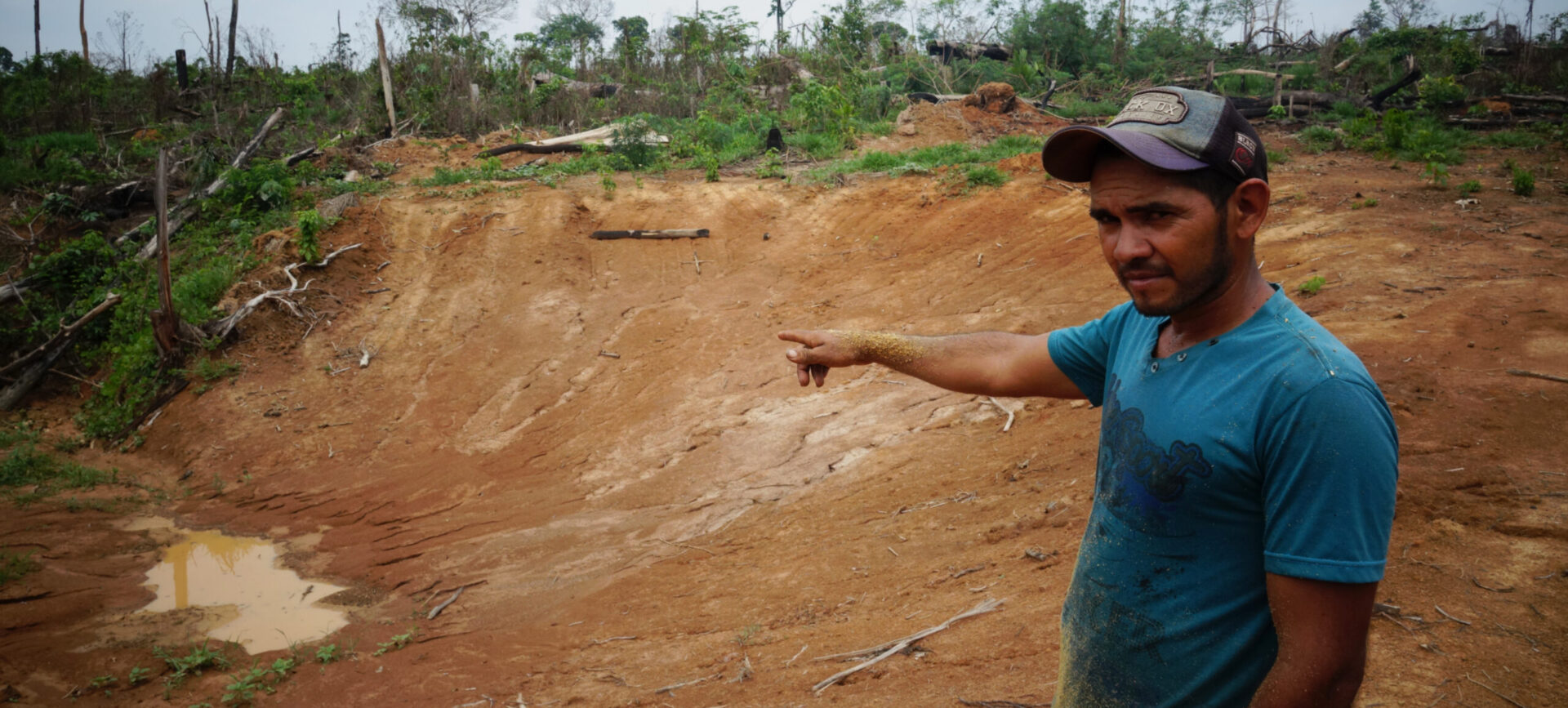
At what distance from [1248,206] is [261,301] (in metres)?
9.71

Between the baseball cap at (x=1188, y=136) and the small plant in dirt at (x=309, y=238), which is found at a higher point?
the baseball cap at (x=1188, y=136)

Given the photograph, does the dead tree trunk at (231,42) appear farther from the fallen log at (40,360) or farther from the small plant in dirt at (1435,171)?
the small plant in dirt at (1435,171)

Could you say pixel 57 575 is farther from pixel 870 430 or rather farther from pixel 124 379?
pixel 870 430

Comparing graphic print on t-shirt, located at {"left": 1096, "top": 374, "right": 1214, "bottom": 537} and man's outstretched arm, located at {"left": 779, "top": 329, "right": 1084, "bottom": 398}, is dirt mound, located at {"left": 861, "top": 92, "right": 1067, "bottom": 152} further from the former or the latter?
graphic print on t-shirt, located at {"left": 1096, "top": 374, "right": 1214, "bottom": 537}

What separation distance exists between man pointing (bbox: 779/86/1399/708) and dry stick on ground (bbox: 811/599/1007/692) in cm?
189

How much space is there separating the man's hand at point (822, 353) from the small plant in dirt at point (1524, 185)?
8.03 meters

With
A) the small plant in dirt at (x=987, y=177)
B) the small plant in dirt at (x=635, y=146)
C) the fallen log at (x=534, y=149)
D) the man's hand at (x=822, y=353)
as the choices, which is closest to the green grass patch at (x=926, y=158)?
the small plant in dirt at (x=987, y=177)

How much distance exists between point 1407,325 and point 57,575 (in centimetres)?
864

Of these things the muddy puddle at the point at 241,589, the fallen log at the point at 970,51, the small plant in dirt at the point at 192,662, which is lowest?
the muddy puddle at the point at 241,589

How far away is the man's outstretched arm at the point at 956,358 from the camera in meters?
1.82

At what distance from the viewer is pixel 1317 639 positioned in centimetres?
110

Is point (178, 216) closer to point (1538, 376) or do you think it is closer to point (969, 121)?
point (969, 121)

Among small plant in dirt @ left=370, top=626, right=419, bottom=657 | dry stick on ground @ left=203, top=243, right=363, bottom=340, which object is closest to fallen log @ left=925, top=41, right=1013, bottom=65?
dry stick on ground @ left=203, top=243, right=363, bottom=340

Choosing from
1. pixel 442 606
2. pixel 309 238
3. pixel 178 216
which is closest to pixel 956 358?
pixel 442 606
